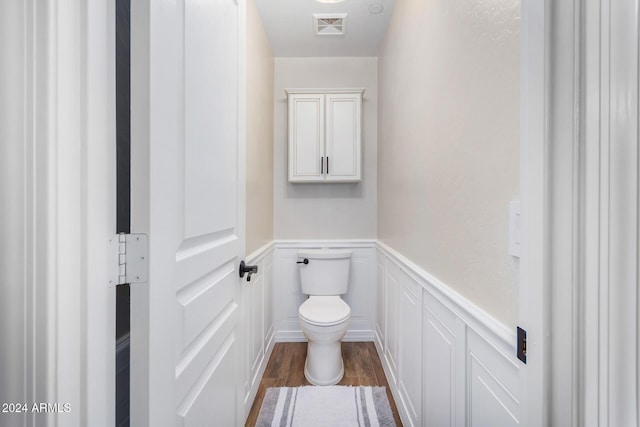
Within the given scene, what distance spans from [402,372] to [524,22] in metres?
1.58

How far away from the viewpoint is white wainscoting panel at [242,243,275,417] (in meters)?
1.57

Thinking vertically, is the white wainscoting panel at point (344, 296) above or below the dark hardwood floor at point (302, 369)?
above

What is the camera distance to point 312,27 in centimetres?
211

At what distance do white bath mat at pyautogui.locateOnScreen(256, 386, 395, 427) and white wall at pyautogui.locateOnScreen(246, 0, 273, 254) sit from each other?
922 mm

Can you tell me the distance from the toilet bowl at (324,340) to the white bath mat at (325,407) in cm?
8

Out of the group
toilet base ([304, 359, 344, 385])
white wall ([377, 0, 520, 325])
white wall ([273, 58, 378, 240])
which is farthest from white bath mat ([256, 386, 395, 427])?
white wall ([273, 58, 378, 240])

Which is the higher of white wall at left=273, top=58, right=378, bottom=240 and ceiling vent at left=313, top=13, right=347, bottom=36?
ceiling vent at left=313, top=13, right=347, bottom=36

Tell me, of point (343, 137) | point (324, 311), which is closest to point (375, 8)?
point (343, 137)

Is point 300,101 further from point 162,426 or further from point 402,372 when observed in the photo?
point 162,426

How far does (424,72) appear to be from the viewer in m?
1.26

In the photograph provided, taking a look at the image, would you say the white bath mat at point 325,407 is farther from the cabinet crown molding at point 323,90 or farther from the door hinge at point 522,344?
the cabinet crown molding at point 323,90

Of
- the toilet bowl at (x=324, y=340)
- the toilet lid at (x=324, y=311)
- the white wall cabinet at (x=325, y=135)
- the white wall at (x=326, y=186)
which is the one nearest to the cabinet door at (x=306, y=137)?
the white wall cabinet at (x=325, y=135)

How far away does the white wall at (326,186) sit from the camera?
251cm

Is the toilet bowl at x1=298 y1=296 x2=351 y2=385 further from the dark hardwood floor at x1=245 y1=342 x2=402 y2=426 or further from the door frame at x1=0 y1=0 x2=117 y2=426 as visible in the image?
the door frame at x1=0 y1=0 x2=117 y2=426
